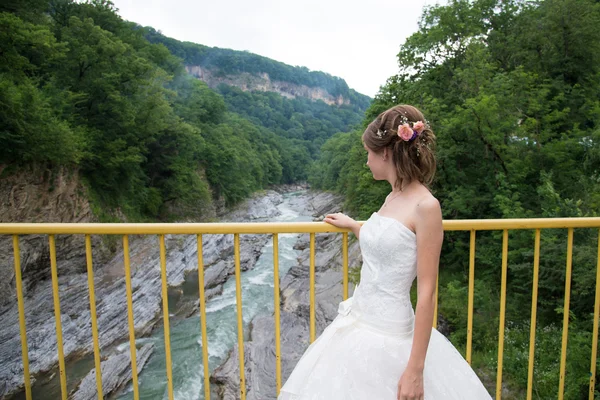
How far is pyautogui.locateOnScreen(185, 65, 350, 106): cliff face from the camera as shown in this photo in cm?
11350

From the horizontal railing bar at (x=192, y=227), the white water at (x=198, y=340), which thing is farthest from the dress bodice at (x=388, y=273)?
the white water at (x=198, y=340)

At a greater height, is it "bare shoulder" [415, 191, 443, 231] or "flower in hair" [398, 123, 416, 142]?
"flower in hair" [398, 123, 416, 142]

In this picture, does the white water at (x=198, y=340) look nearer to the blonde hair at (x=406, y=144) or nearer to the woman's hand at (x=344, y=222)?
the woman's hand at (x=344, y=222)

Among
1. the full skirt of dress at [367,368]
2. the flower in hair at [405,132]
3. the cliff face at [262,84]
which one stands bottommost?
the full skirt of dress at [367,368]

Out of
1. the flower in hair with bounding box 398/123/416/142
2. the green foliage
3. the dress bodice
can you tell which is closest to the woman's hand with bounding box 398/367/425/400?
the dress bodice

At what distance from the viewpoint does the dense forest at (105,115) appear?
46.9 ft

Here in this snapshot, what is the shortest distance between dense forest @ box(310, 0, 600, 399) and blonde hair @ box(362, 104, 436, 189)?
18.8 feet

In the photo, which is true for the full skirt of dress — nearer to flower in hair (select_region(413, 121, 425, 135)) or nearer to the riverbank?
flower in hair (select_region(413, 121, 425, 135))

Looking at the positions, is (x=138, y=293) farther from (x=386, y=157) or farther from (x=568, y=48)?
(x=568, y=48)

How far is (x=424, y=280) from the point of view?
4.81 feet

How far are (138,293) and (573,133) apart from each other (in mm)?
14350

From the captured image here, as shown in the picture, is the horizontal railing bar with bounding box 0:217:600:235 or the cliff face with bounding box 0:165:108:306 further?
the cliff face with bounding box 0:165:108:306

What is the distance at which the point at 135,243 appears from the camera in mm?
18312

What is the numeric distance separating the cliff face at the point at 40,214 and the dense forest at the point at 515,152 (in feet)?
36.1
